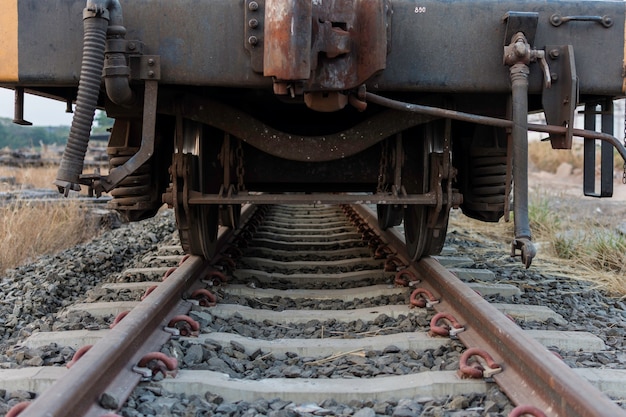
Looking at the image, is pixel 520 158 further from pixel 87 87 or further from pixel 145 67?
pixel 87 87

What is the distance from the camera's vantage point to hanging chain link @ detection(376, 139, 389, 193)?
3.61m

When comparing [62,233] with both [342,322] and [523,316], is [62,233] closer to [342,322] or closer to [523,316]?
[342,322]

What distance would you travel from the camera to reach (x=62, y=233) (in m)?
5.95

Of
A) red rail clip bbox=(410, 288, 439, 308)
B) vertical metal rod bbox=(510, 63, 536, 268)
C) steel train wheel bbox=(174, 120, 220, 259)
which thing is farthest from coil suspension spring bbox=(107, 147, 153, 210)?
vertical metal rod bbox=(510, 63, 536, 268)

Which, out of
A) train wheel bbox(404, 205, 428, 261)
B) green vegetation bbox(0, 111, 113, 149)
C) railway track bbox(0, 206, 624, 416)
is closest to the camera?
railway track bbox(0, 206, 624, 416)

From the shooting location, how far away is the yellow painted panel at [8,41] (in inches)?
Answer: 114

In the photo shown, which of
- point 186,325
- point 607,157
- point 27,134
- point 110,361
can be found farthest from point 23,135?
point 110,361

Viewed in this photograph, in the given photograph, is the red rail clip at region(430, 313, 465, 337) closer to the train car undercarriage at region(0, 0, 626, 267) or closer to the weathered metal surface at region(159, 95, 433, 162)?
the train car undercarriage at region(0, 0, 626, 267)

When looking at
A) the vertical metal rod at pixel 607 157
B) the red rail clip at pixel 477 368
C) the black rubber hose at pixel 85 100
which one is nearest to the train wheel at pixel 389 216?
the vertical metal rod at pixel 607 157

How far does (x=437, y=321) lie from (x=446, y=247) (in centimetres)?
239

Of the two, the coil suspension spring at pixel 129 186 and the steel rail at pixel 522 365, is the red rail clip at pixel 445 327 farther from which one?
the coil suspension spring at pixel 129 186

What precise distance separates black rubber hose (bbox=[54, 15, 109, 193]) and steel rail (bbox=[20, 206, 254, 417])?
0.59 metres

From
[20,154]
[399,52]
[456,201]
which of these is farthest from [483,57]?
[20,154]

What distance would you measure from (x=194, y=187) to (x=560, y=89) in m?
1.84
